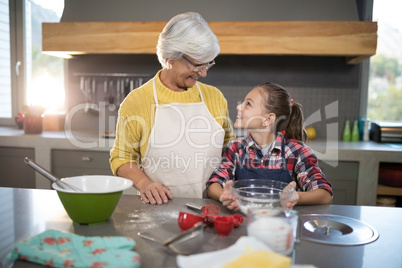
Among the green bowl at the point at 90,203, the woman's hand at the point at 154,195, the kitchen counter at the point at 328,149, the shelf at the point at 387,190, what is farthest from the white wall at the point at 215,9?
the green bowl at the point at 90,203

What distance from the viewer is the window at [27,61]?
361cm

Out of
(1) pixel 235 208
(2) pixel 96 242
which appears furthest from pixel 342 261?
(2) pixel 96 242

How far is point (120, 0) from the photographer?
3312mm

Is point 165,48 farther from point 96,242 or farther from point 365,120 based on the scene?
point 365,120

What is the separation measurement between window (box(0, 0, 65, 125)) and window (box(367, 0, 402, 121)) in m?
2.93

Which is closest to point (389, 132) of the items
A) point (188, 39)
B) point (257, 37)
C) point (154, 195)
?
point (257, 37)

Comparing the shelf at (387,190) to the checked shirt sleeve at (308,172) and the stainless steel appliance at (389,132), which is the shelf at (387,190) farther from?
the checked shirt sleeve at (308,172)

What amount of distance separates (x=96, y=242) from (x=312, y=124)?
2688 mm

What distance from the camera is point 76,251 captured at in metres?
0.87

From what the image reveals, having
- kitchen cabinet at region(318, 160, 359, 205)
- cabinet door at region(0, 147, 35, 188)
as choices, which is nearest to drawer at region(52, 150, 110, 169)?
cabinet door at region(0, 147, 35, 188)

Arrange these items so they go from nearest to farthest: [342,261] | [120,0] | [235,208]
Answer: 1. [342,261]
2. [235,208]
3. [120,0]

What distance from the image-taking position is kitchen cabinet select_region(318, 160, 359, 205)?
2652 millimetres

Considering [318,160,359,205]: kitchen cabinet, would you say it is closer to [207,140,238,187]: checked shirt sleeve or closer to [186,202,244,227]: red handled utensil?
[207,140,238,187]: checked shirt sleeve

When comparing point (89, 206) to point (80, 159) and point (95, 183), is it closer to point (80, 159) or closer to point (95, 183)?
point (95, 183)
